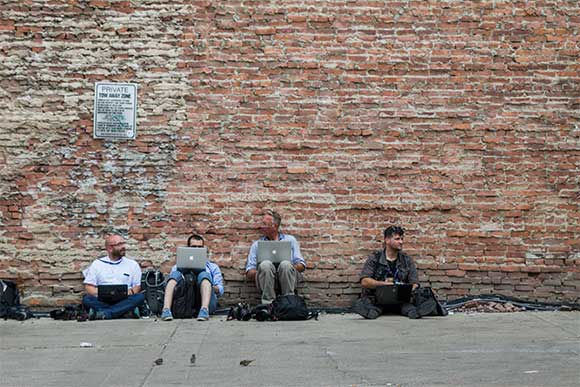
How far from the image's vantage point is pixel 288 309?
9781mm

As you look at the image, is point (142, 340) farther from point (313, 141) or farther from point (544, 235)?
point (544, 235)

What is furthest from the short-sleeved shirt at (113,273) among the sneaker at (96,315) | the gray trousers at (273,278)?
the gray trousers at (273,278)

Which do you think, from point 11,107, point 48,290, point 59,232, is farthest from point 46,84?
point 48,290

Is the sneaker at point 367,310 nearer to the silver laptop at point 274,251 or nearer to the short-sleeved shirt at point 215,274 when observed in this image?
the silver laptop at point 274,251

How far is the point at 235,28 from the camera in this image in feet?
35.5

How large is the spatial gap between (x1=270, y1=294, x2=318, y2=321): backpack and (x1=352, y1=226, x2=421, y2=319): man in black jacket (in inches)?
27.6

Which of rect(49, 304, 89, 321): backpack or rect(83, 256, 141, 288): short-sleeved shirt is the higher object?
rect(83, 256, 141, 288): short-sleeved shirt

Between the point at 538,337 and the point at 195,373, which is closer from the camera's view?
the point at 195,373

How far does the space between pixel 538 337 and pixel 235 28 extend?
5215mm

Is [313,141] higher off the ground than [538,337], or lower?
higher

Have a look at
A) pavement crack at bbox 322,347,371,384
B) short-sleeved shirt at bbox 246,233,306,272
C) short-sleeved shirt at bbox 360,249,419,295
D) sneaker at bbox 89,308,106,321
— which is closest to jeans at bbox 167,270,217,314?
short-sleeved shirt at bbox 246,233,306,272

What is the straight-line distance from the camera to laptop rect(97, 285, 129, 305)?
1009 centimetres

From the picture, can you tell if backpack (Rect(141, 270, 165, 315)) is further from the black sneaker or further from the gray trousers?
the black sneaker

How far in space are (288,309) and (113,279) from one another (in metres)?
2.15
